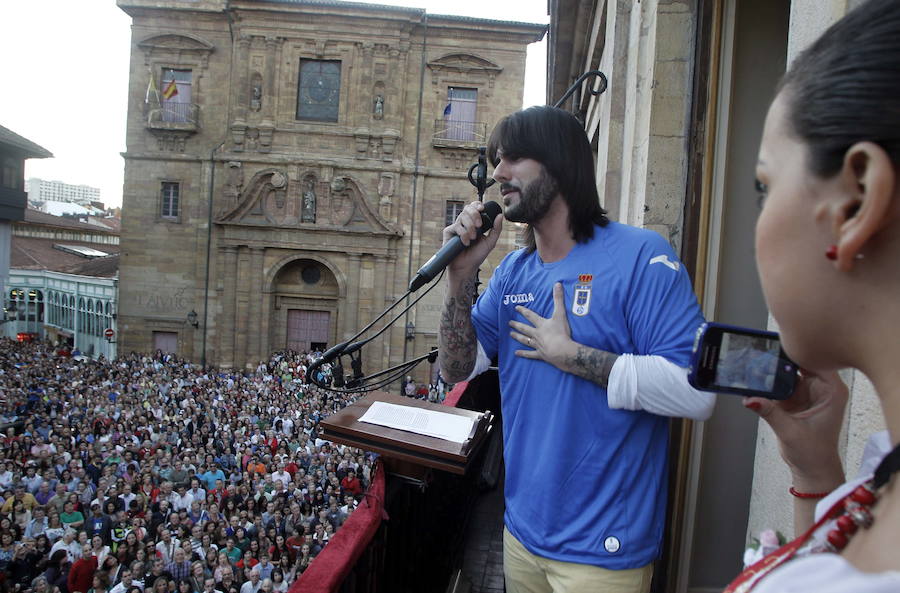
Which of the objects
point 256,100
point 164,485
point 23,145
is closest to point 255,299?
point 256,100

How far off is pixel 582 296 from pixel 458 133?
2203 centimetres

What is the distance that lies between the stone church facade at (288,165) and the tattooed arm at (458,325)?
19705 millimetres

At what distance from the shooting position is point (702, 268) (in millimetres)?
2486

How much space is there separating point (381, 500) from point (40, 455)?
35.4 feet

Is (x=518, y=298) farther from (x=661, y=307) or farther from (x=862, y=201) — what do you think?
Answer: (x=862, y=201)

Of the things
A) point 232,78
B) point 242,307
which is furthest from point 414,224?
point 232,78

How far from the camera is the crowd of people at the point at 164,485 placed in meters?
6.94

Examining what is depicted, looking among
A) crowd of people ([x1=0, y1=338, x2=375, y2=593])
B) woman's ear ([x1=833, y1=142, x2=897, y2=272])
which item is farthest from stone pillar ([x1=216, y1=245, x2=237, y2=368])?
woman's ear ([x1=833, y1=142, x2=897, y2=272])

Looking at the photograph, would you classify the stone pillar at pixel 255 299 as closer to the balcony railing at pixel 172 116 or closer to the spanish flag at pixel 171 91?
the balcony railing at pixel 172 116

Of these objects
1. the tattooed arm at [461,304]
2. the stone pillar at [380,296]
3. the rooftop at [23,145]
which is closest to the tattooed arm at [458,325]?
the tattooed arm at [461,304]

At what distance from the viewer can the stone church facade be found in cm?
2203

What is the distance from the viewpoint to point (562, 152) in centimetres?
175

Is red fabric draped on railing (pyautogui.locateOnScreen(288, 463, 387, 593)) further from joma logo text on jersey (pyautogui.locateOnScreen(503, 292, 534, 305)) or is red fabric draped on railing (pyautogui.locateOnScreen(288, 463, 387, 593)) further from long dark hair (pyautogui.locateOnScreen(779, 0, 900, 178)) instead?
long dark hair (pyautogui.locateOnScreen(779, 0, 900, 178))

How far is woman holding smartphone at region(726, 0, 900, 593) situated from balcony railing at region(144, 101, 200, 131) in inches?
962
